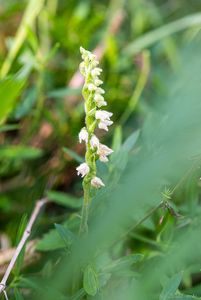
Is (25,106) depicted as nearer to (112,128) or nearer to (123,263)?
(112,128)

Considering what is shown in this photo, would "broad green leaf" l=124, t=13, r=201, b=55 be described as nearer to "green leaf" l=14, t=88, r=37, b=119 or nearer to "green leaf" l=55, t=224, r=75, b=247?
"green leaf" l=14, t=88, r=37, b=119

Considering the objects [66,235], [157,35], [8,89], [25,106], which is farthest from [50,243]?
[157,35]

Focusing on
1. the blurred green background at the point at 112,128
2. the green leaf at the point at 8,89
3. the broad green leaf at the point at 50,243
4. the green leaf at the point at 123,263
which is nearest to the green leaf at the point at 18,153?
the blurred green background at the point at 112,128

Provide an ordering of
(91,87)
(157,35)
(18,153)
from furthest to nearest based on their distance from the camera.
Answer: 1. (157,35)
2. (18,153)
3. (91,87)

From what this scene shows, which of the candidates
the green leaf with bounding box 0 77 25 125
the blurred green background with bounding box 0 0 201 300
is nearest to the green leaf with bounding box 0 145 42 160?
the blurred green background with bounding box 0 0 201 300

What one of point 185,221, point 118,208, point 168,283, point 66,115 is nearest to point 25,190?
point 66,115

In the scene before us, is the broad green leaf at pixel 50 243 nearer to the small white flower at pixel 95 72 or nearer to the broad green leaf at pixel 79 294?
the broad green leaf at pixel 79 294
